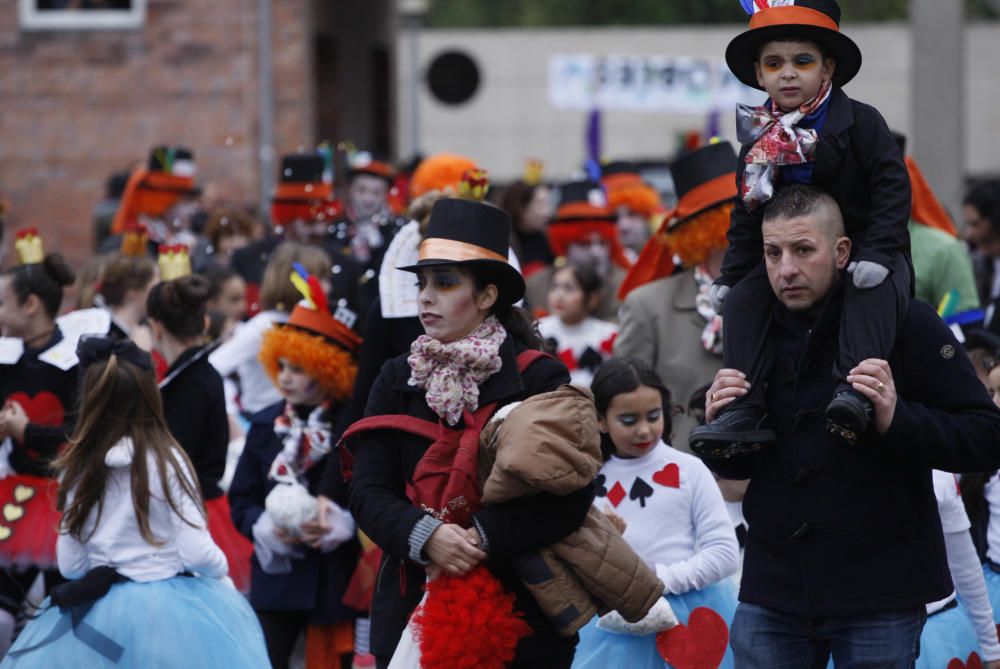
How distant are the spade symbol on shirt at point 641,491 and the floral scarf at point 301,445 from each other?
1.44 meters

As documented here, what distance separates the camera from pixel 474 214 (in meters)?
4.92

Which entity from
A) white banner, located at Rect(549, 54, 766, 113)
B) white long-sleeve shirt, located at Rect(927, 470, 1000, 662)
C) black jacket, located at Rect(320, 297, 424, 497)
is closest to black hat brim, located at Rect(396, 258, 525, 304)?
Result: black jacket, located at Rect(320, 297, 424, 497)

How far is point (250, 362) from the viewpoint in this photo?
28.8 ft

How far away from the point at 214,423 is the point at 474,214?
235 centimetres

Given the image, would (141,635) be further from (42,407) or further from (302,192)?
(302,192)

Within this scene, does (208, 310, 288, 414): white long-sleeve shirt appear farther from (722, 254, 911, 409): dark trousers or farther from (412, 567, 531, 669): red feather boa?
(722, 254, 911, 409): dark trousers

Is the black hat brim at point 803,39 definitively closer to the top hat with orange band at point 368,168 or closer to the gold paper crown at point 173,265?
the gold paper crown at point 173,265

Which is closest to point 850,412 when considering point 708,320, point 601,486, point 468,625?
point 468,625

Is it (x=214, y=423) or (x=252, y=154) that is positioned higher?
(x=252, y=154)

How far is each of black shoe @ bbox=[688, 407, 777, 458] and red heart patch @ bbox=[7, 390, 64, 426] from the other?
3569 mm

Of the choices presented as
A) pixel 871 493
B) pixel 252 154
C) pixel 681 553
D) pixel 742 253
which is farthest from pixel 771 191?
pixel 252 154

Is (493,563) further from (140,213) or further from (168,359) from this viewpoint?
(140,213)

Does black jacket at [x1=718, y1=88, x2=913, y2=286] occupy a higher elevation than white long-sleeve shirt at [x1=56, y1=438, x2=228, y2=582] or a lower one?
higher

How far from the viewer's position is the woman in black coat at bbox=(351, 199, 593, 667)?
4.52 meters
